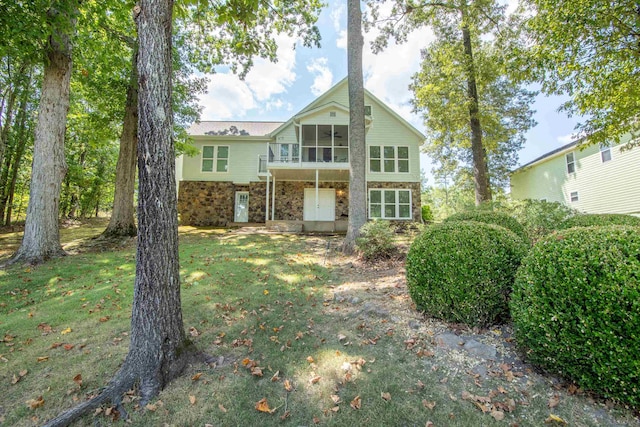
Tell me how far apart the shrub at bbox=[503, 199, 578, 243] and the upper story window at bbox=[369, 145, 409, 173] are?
32.9 ft

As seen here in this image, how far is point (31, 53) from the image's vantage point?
664cm

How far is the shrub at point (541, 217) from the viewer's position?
21.7ft

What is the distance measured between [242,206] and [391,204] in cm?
942

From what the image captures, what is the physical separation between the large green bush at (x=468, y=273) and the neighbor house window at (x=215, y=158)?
651 inches

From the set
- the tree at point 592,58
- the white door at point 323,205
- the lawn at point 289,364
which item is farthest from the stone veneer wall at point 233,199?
the lawn at point 289,364

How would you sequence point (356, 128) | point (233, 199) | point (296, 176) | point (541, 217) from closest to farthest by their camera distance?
point (541, 217) → point (356, 128) → point (296, 176) → point (233, 199)

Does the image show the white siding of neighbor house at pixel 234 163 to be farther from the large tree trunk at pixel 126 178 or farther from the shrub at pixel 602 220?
the shrub at pixel 602 220

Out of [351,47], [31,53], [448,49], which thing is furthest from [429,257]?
[448,49]

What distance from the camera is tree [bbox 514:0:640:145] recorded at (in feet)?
18.8

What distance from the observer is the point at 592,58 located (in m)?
6.38

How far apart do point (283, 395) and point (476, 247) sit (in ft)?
8.70

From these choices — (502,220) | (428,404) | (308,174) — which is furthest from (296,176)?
(428,404)

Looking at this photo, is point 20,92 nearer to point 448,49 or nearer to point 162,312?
point 162,312

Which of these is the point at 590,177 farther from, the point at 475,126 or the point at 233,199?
the point at 233,199
